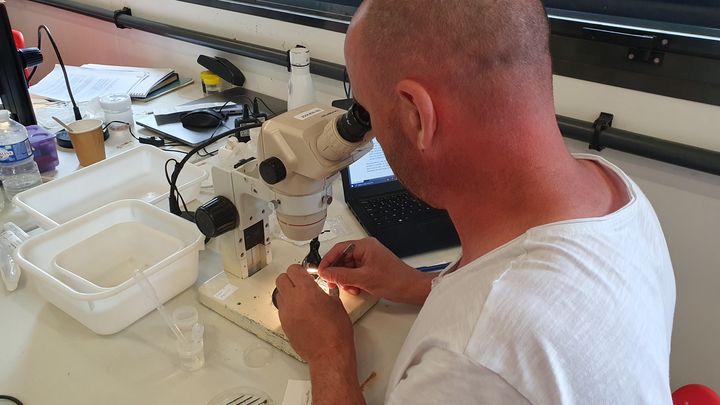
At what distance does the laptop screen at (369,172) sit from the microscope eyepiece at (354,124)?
1.48ft

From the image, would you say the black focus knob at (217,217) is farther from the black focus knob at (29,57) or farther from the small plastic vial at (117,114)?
the black focus knob at (29,57)

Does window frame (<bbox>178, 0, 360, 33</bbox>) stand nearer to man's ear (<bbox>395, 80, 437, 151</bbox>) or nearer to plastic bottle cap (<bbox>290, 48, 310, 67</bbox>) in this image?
plastic bottle cap (<bbox>290, 48, 310, 67</bbox>)

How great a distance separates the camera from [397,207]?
49.3 inches

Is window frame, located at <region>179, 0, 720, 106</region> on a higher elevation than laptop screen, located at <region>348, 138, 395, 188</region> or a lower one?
higher

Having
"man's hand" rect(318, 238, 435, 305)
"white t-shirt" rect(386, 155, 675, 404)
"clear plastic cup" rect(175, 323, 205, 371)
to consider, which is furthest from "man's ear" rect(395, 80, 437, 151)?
"clear plastic cup" rect(175, 323, 205, 371)

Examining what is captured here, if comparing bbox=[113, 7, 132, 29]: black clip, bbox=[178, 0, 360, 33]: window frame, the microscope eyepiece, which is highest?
the microscope eyepiece

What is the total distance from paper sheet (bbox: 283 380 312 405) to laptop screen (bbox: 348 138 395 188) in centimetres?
55

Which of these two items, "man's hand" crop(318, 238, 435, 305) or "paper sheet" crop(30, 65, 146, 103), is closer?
"man's hand" crop(318, 238, 435, 305)

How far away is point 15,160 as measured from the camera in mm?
1329

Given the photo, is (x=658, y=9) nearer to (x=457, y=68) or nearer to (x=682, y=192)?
(x=682, y=192)

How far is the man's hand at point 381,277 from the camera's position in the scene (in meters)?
1.00

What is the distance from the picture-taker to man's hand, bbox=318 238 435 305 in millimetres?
1002

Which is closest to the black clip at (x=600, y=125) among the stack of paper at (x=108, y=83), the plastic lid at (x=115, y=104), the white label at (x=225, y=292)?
the white label at (x=225, y=292)

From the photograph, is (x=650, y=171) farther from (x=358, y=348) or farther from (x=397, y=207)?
(x=358, y=348)
